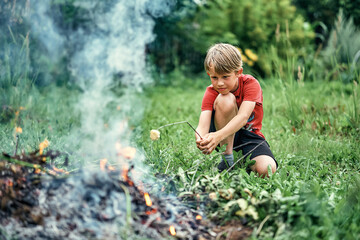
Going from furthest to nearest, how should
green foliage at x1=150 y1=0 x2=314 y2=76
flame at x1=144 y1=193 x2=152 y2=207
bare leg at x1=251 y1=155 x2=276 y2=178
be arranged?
1. green foliage at x1=150 y1=0 x2=314 y2=76
2. bare leg at x1=251 y1=155 x2=276 y2=178
3. flame at x1=144 y1=193 x2=152 y2=207

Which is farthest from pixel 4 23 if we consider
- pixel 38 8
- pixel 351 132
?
pixel 351 132

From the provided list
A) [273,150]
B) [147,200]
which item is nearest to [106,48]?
[273,150]

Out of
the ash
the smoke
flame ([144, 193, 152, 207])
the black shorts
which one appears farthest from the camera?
the smoke

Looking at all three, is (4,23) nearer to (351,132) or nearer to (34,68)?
(34,68)

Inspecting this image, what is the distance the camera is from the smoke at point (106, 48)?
192 inches

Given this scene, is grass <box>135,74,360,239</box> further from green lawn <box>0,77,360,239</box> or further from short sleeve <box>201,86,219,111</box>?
short sleeve <box>201,86,219,111</box>

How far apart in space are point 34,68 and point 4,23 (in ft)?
4.41

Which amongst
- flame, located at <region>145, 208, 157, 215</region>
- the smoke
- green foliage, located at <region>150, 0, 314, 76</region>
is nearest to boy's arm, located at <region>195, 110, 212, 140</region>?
flame, located at <region>145, 208, 157, 215</region>

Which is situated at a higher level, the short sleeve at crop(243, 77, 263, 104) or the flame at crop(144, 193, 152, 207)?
the short sleeve at crop(243, 77, 263, 104)

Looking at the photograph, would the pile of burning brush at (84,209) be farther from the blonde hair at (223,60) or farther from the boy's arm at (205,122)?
the blonde hair at (223,60)

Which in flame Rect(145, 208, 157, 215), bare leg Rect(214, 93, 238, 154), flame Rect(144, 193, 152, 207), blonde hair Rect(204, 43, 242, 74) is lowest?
flame Rect(145, 208, 157, 215)

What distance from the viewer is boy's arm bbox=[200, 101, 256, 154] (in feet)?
7.79

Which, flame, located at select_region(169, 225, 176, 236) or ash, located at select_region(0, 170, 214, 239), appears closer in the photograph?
ash, located at select_region(0, 170, 214, 239)

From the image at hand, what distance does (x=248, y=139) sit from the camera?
9.09ft
